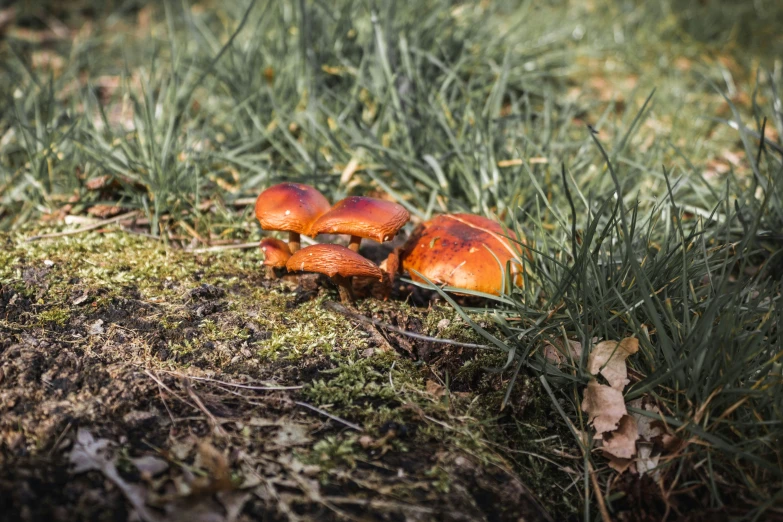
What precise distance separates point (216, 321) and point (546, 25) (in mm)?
3817

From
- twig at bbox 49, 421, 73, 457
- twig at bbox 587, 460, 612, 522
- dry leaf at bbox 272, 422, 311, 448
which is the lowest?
twig at bbox 587, 460, 612, 522

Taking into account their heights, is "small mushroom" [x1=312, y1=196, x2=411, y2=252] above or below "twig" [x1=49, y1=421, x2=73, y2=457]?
above

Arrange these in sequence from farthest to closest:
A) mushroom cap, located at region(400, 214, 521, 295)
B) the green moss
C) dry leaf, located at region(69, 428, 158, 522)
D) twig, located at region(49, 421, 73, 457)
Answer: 1. mushroom cap, located at region(400, 214, 521, 295)
2. the green moss
3. twig, located at region(49, 421, 73, 457)
4. dry leaf, located at region(69, 428, 158, 522)

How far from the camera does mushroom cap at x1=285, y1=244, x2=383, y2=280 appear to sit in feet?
6.47

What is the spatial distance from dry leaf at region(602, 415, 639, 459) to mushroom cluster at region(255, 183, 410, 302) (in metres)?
0.94

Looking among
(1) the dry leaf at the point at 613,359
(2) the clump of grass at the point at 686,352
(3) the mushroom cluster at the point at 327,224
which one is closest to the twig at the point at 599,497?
(2) the clump of grass at the point at 686,352

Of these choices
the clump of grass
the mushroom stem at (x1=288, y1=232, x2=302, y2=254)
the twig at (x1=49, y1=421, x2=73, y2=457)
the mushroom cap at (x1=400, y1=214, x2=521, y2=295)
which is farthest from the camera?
the mushroom stem at (x1=288, y1=232, x2=302, y2=254)

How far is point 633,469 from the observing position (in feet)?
5.42

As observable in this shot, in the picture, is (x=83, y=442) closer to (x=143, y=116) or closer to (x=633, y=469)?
(x=633, y=469)

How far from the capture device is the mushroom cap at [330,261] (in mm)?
1972

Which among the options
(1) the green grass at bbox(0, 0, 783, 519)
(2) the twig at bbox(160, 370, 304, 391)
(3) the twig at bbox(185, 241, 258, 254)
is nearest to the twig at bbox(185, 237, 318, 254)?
(3) the twig at bbox(185, 241, 258, 254)

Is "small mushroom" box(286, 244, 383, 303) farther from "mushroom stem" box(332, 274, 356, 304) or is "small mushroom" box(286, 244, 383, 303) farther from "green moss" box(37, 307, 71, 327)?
"green moss" box(37, 307, 71, 327)

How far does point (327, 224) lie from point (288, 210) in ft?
0.58

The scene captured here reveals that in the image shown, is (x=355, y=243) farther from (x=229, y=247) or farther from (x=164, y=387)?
(x=164, y=387)
